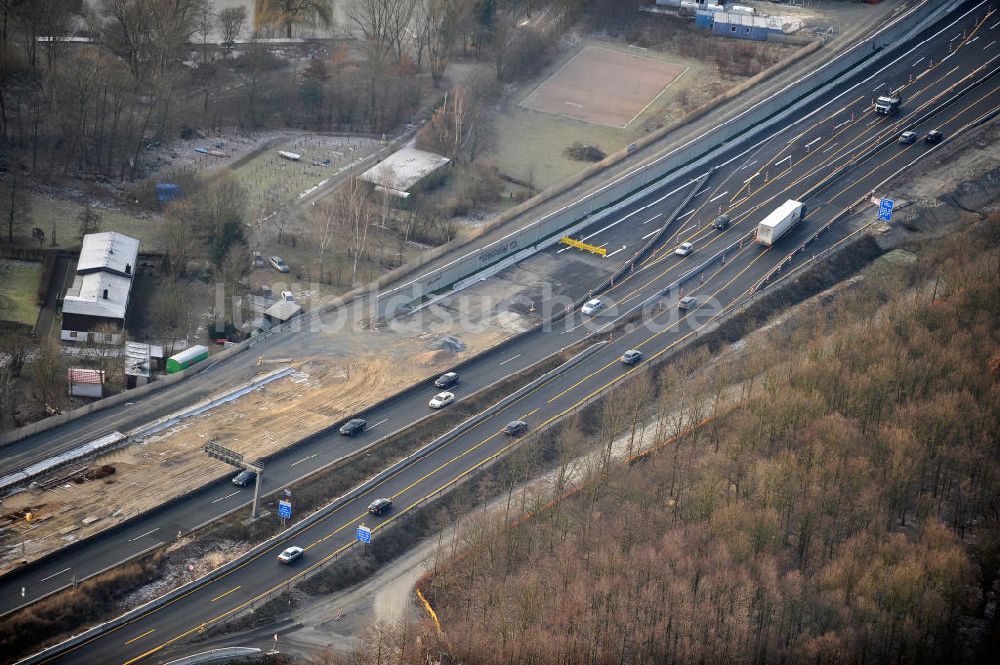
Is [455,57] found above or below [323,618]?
above

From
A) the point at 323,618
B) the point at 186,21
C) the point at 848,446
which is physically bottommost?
the point at 323,618

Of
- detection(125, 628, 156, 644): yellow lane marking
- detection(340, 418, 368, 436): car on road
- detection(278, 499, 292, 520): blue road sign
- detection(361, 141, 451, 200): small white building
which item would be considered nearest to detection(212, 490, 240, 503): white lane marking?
detection(278, 499, 292, 520): blue road sign

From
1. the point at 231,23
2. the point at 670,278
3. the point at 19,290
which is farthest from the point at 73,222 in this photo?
the point at 670,278

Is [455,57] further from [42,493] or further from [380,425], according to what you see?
[42,493]

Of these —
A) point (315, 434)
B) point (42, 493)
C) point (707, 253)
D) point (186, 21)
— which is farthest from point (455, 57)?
point (42, 493)

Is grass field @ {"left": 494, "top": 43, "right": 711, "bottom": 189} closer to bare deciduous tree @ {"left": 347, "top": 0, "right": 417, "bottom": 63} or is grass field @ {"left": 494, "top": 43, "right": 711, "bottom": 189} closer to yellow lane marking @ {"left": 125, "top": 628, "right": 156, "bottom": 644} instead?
bare deciduous tree @ {"left": 347, "top": 0, "right": 417, "bottom": 63}

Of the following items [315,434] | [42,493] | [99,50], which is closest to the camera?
[42,493]

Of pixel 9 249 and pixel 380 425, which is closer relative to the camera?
pixel 380 425
